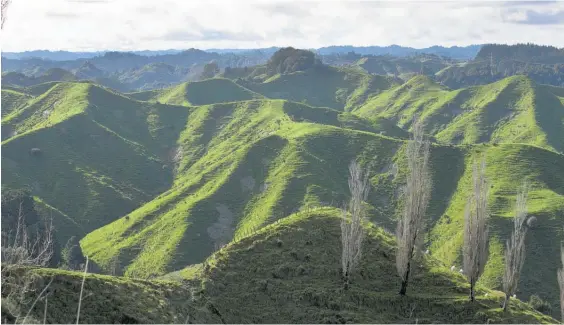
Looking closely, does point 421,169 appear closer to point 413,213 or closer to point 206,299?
point 413,213

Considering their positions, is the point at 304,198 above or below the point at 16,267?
above

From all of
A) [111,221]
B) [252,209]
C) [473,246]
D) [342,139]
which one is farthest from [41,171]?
[473,246]

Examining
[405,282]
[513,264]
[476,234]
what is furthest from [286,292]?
[513,264]

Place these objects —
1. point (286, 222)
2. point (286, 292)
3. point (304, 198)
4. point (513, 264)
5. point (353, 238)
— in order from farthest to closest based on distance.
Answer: point (304, 198)
point (286, 222)
point (353, 238)
point (286, 292)
point (513, 264)

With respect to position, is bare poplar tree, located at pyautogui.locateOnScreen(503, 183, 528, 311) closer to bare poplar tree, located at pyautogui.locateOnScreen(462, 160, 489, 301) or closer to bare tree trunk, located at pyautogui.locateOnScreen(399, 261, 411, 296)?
bare poplar tree, located at pyautogui.locateOnScreen(462, 160, 489, 301)

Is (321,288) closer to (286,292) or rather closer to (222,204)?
(286,292)


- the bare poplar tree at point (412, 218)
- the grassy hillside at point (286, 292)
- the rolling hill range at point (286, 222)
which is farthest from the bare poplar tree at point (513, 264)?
the bare poplar tree at point (412, 218)
